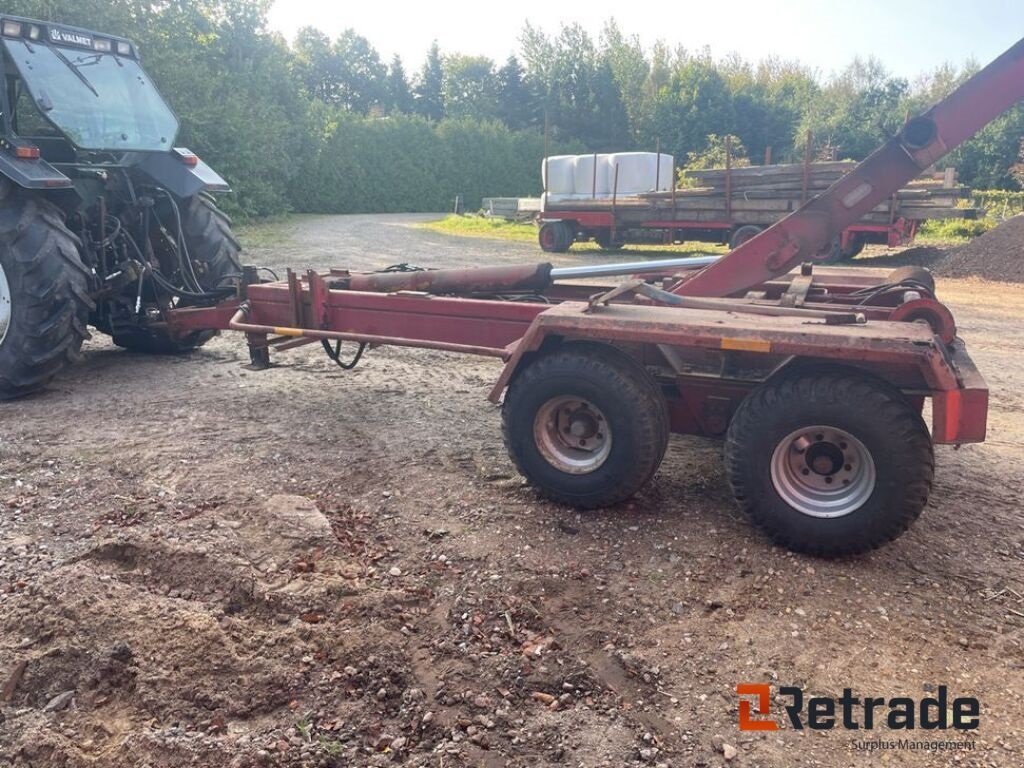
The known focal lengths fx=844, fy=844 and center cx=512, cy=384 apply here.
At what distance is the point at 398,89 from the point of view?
199ft

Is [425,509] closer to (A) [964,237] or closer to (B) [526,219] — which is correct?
(A) [964,237]

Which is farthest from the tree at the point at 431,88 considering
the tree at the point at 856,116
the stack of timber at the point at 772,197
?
the stack of timber at the point at 772,197

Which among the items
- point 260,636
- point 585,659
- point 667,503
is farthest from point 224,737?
point 667,503

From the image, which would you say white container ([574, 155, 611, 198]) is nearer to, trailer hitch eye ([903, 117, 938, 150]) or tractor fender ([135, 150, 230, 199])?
tractor fender ([135, 150, 230, 199])

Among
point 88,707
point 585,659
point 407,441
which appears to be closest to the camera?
point 88,707

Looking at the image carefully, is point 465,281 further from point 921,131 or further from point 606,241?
point 606,241

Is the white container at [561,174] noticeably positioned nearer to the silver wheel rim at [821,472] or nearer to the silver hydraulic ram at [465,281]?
the silver hydraulic ram at [465,281]

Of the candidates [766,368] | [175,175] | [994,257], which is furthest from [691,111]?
[766,368]

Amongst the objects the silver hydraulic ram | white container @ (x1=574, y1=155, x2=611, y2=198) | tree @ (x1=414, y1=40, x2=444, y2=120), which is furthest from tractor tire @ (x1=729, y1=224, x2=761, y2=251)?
tree @ (x1=414, y1=40, x2=444, y2=120)

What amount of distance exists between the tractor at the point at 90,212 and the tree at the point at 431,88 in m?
55.8

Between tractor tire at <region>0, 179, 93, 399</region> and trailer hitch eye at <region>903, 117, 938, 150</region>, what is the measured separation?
16.9ft

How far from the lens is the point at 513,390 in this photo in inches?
157

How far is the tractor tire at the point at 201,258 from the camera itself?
274 inches

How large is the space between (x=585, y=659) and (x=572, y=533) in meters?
0.92
